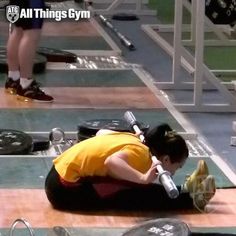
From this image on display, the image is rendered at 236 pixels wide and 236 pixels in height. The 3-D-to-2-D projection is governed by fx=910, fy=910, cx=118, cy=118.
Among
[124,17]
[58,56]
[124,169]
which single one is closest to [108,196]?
[124,169]

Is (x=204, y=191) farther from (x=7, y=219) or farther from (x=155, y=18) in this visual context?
(x=155, y=18)

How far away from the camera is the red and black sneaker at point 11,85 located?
6.24m

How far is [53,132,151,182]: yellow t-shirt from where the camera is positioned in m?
3.95

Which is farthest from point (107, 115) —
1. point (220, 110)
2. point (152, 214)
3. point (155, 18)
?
point (155, 18)

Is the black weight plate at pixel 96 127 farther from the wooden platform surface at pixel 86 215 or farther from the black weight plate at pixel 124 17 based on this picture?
the black weight plate at pixel 124 17

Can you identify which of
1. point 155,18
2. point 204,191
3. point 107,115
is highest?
point 204,191

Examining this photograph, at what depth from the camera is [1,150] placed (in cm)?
Result: 486

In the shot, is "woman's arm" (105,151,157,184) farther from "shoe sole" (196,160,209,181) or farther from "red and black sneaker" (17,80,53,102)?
"red and black sneaker" (17,80,53,102)

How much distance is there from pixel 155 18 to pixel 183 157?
618cm

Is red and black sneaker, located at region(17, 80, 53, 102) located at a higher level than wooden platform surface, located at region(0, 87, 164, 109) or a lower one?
higher

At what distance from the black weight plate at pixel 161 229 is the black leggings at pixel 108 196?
1.52 ft

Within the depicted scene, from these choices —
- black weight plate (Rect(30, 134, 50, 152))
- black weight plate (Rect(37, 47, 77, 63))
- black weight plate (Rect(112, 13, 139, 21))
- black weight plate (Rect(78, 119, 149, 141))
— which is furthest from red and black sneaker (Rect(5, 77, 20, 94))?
black weight plate (Rect(112, 13, 139, 21))

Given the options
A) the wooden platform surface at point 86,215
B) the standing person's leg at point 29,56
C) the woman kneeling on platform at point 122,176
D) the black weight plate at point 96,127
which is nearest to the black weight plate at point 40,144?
the black weight plate at point 96,127

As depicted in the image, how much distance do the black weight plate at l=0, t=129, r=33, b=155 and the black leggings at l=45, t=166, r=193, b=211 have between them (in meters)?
0.79
